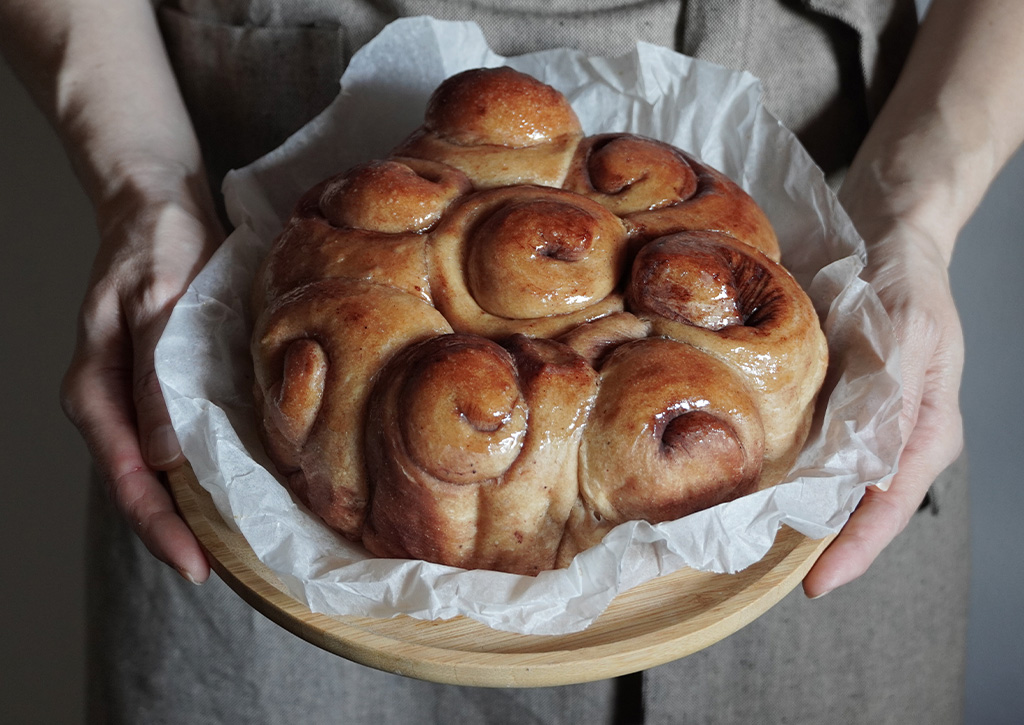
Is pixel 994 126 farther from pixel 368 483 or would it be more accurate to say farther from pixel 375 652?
pixel 375 652

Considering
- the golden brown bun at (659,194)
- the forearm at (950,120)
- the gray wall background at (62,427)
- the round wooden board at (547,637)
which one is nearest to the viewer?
the round wooden board at (547,637)

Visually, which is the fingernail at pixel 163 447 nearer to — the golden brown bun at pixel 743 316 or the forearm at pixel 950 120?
the golden brown bun at pixel 743 316

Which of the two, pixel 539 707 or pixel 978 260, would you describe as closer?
pixel 539 707

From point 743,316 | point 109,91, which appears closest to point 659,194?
point 743,316

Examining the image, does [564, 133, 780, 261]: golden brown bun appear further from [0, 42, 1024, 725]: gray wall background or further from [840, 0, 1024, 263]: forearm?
[0, 42, 1024, 725]: gray wall background

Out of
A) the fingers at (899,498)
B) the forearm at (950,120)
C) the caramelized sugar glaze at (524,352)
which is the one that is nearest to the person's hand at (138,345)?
the caramelized sugar glaze at (524,352)

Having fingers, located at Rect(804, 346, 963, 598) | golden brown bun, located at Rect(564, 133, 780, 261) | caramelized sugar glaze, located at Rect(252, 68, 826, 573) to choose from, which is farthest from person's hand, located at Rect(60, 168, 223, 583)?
fingers, located at Rect(804, 346, 963, 598)

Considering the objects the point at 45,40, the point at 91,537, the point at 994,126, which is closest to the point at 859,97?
the point at 994,126
